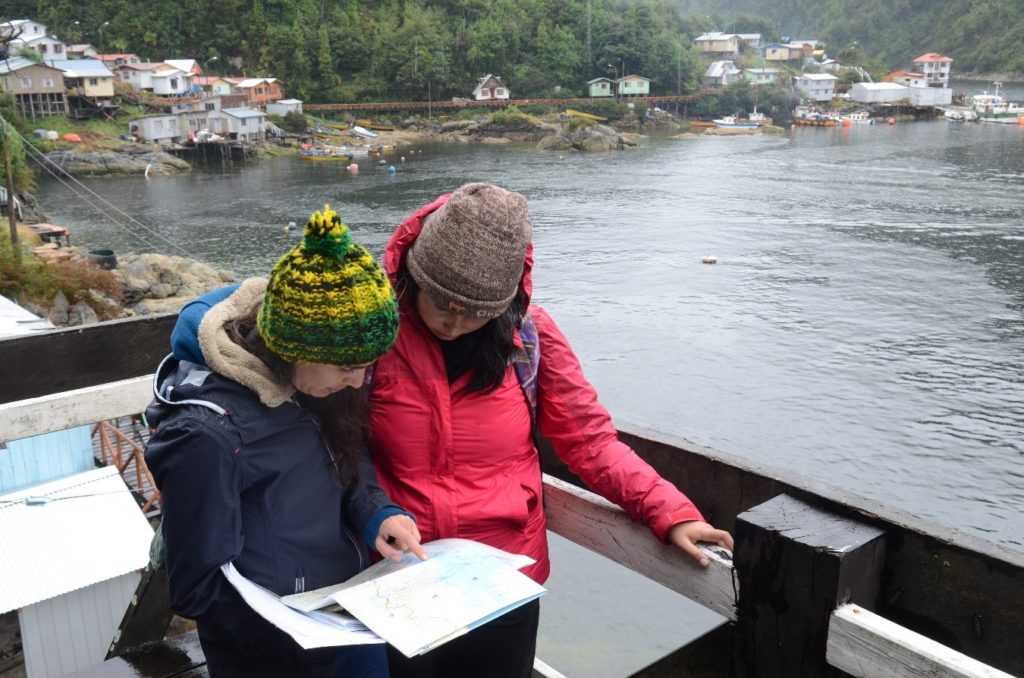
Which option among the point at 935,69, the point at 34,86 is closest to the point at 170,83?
the point at 34,86

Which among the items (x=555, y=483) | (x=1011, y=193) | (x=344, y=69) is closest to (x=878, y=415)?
(x=555, y=483)

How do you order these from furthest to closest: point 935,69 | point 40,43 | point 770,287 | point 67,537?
point 935,69 < point 40,43 < point 770,287 < point 67,537

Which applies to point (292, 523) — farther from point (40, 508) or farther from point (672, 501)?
point (40, 508)

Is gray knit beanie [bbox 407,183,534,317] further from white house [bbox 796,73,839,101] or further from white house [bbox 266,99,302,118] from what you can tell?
white house [bbox 796,73,839,101]

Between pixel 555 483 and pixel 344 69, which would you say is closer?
pixel 555 483

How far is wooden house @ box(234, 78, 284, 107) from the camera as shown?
57.3 meters

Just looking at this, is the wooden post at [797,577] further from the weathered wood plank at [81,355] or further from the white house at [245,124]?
the white house at [245,124]

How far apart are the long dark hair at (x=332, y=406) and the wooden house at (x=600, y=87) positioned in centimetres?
7053

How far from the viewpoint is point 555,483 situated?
2.17 meters

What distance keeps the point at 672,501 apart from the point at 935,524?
507mm

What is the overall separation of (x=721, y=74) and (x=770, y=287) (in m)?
58.7

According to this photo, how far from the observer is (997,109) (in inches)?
2547

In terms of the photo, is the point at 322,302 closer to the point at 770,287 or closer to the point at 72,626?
the point at 72,626

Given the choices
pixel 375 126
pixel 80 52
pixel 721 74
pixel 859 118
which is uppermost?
pixel 80 52
